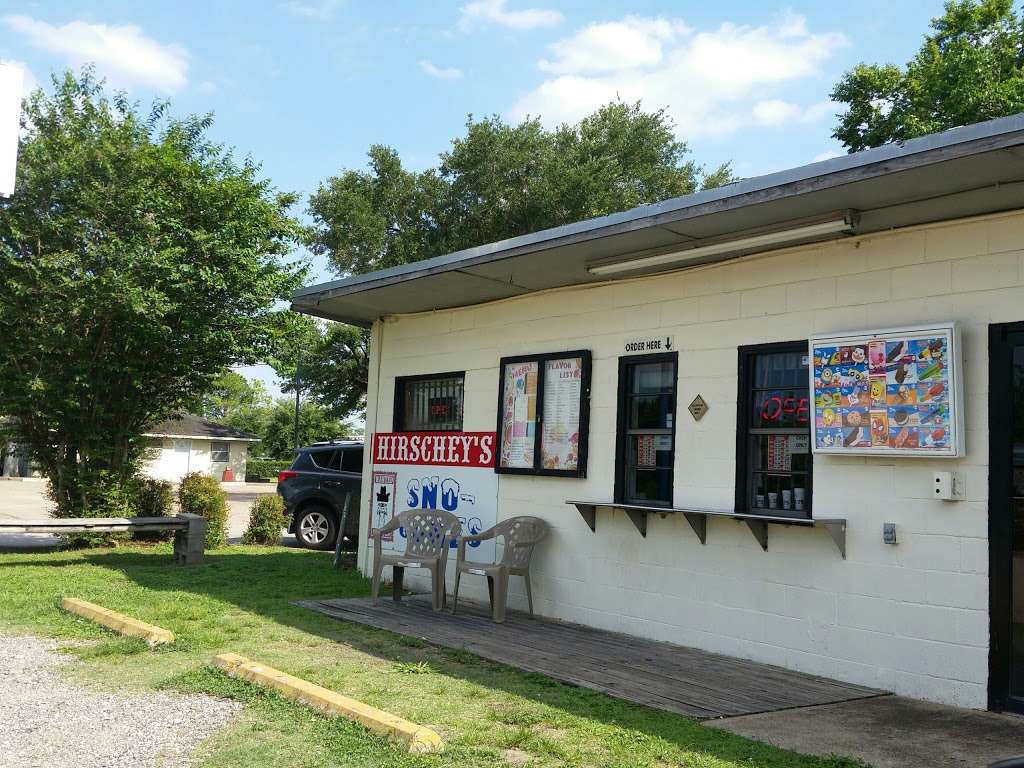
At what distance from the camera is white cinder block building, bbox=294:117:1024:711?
19.2 feet

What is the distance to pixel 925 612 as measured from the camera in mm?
6113

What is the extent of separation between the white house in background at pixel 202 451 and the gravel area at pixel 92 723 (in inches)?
1544

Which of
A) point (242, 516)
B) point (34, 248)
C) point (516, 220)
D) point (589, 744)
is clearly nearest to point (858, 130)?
point (516, 220)

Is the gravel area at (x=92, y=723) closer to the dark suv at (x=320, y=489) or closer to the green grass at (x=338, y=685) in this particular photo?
the green grass at (x=338, y=685)

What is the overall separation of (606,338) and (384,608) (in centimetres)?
324

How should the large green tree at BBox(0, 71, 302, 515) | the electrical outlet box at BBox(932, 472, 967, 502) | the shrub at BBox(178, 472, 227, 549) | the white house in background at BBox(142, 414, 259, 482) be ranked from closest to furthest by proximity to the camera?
the electrical outlet box at BBox(932, 472, 967, 502)
the large green tree at BBox(0, 71, 302, 515)
the shrub at BBox(178, 472, 227, 549)
the white house in background at BBox(142, 414, 259, 482)

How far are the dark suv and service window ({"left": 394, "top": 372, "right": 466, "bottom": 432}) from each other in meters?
3.96

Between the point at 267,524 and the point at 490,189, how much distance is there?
15.5 m

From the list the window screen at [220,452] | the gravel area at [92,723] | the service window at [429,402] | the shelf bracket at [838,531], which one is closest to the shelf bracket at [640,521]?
the shelf bracket at [838,531]

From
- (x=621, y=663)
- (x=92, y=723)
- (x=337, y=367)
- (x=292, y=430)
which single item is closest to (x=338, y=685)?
(x=92, y=723)

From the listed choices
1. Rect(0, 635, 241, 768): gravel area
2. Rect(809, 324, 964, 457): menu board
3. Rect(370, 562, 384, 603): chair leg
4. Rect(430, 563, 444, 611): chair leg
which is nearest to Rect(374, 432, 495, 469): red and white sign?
Rect(430, 563, 444, 611): chair leg

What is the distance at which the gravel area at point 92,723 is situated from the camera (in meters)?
4.48

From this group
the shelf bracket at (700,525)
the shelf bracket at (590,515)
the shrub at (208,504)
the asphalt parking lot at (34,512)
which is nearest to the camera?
the shelf bracket at (700,525)

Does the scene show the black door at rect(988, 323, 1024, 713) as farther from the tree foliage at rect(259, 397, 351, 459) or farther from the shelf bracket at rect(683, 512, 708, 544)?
the tree foliage at rect(259, 397, 351, 459)
